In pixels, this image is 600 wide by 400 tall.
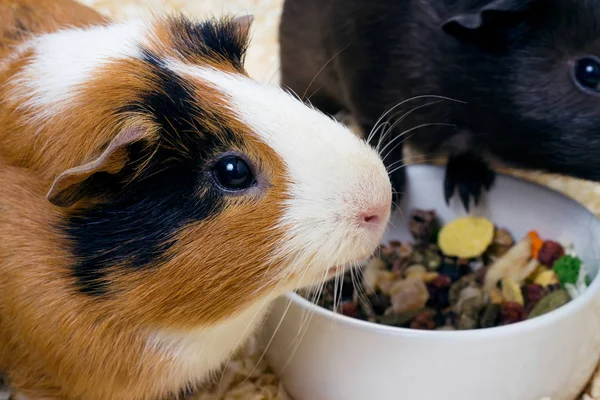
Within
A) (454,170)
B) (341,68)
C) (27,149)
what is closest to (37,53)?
(27,149)

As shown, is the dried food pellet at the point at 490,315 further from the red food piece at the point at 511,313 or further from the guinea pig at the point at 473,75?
the guinea pig at the point at 473,75

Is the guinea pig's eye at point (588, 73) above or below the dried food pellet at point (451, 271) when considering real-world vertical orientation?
above

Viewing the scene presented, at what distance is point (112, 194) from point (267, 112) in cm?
24

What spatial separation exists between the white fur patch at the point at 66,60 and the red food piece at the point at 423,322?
0.79 metres

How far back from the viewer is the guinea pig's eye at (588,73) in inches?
50.3

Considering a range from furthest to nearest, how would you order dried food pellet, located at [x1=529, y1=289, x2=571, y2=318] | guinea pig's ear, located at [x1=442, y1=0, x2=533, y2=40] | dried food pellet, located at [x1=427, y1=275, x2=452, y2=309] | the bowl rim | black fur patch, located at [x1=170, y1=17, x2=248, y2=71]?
1. dried food pellet, located at [x1=427, y1=275, x2=452, y2=309]
2. dried food pellet, located at [x1=529, y1=289, x2=571, y2=318]
3. guinea pig's ear, located at [x1=442, y1=0, x2=533, y2=40]
4. the bowl rim
5. black fur patch, located at [x1=170, y1=17, x2=248, y2=71]

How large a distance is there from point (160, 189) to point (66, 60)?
27cm

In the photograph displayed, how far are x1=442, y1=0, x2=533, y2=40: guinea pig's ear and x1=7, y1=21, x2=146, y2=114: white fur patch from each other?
60 centimetres

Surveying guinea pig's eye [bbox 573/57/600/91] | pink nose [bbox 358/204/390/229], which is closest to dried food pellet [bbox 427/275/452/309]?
guinea pig's eye [bbox 573/57/600/91]

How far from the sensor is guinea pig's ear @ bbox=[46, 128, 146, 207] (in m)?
0.81

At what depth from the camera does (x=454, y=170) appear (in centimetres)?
169

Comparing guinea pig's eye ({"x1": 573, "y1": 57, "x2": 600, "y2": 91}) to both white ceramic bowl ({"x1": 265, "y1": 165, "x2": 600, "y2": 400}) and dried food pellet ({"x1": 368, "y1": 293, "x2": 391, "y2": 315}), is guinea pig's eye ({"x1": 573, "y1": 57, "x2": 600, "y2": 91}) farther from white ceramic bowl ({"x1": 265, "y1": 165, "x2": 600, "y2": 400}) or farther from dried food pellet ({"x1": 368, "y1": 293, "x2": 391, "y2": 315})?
dried food pellet ({"x1": 368, "y1": 293, "x2": 391, "y2": 315})

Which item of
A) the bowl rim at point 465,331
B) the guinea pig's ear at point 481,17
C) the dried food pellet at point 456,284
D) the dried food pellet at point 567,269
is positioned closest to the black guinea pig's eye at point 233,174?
the bowl rim at point 465,331

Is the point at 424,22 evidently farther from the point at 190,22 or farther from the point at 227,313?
the point at 227,313
